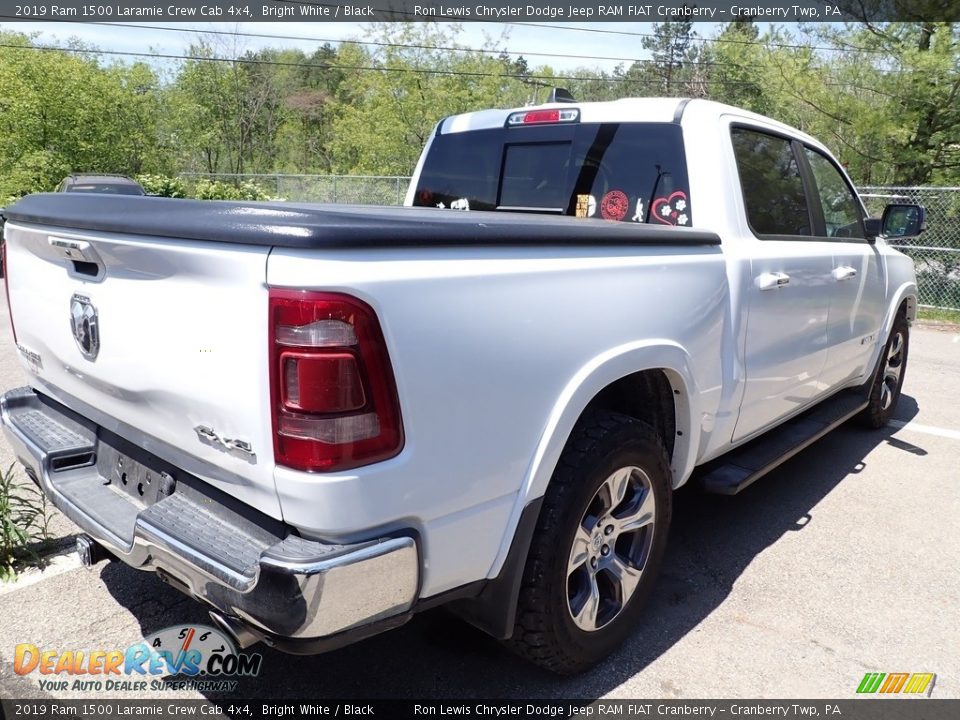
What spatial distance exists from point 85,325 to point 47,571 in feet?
4.86

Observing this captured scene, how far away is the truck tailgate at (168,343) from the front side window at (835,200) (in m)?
3.43

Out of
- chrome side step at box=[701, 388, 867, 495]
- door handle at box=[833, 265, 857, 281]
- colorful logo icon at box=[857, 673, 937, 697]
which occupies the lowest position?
colorful logo icon at box=[857, 673, 937, 697]

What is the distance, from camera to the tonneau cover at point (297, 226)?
66.5 inches

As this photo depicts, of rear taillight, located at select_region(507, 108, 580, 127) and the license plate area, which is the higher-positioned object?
rear taillight, located at select_region(507, 108, 580, 127)

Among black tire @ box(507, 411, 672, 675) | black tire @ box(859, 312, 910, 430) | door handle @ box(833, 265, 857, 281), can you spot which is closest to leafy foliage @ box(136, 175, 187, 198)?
black tire @ box(859, 312, 910, 430)

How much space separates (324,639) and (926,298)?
1391 cm

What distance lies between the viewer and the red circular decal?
3.39 m

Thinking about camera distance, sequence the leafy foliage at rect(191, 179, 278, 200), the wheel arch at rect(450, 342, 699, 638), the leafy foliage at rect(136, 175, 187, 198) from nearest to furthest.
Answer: the wheel arch at rect(450, 342, 699, 638) → the leafy foliage at rect(191, 179, 278, 200) → the leafy foliage at rect(136, 175, 187, 198)

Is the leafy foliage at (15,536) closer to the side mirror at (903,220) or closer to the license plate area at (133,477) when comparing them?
the license plate area at (133,477)

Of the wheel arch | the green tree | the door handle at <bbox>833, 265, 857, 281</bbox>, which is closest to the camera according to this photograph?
the wheel arch

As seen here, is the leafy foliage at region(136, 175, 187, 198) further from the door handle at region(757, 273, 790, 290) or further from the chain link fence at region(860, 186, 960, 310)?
the door handle at region(757, 273, 790, 290)

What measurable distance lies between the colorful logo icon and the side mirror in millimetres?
2934

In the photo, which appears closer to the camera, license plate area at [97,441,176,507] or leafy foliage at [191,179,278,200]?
license plate area at [97,441,176,507]

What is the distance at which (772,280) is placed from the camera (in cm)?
322
